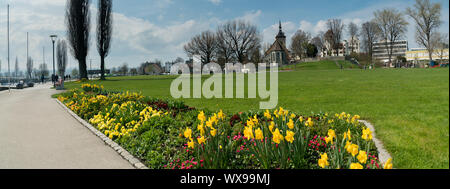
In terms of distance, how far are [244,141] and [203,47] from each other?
4544 cm

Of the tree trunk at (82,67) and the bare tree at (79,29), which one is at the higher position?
the bare tree at (79,29)

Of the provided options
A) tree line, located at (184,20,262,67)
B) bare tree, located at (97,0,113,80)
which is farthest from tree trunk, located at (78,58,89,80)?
tree line, located at (184,20,262,67)

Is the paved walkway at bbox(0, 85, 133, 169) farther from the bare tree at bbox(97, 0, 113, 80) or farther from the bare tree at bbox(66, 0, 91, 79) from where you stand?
the bare tree at bbox(97, 0, 113, 80)

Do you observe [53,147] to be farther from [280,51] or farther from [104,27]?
[280,51]

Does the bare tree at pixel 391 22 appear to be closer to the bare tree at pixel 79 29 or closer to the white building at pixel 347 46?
the white building at pixel 347 46

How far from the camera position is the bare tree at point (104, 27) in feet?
135

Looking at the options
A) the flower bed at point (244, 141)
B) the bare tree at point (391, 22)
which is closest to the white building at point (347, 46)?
the bare tree at point (391, 22)

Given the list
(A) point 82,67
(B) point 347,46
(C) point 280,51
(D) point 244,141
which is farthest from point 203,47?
(D) point 244,141

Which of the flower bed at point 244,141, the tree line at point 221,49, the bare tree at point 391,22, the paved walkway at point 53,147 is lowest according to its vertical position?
the paved walkway at point 53,147

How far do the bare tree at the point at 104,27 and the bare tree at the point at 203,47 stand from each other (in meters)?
13.3

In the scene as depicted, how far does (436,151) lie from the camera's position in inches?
164

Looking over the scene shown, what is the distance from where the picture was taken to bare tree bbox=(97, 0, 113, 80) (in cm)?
4116
